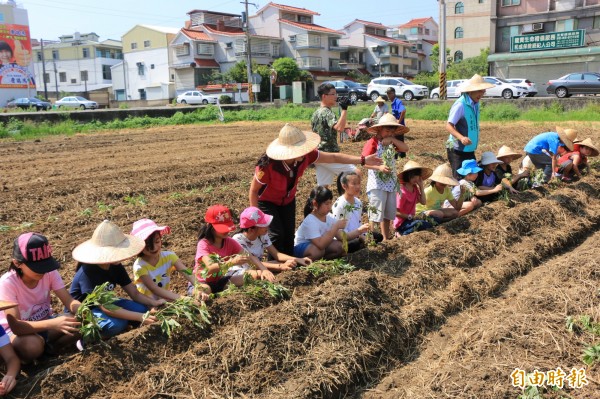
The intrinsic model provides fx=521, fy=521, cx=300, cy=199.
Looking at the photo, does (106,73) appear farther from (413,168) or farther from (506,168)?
(413,168)

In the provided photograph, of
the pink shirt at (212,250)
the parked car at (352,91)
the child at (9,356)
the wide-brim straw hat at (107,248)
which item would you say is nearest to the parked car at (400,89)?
the parked car at (352,91)

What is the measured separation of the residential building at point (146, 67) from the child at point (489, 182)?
2151 inches

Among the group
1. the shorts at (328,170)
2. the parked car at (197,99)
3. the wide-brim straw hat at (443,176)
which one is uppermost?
the parked car at (197,99)

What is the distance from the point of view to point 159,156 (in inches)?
550

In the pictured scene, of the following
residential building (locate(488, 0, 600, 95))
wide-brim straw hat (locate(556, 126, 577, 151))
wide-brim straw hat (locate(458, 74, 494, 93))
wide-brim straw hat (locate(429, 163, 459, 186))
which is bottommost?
wide-brim straw hat (locate(429, 163, 459, 186))

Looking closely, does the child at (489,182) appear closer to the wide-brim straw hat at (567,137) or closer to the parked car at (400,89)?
the wide-brim straw hat at (567,137)

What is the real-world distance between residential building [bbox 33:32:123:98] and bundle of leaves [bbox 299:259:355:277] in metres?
68.5

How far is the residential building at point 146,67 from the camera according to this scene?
59312 millimetres

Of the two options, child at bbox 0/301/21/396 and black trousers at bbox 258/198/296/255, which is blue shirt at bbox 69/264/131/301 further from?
black trousers at bbox 258/198/296/255

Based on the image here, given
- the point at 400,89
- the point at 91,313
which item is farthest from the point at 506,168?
the point at 400,89

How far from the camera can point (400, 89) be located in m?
32.1

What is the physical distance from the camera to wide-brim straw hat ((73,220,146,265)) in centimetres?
352

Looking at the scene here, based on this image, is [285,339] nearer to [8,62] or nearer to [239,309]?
[239,309]

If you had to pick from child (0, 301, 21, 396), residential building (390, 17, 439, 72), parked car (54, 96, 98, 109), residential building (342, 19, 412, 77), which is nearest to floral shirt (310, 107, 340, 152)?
child (0, 301, 21, 396)
